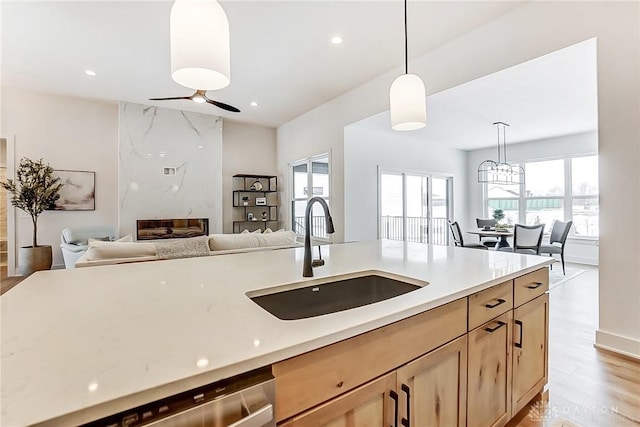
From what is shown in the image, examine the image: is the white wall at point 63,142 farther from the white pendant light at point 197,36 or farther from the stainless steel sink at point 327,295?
the stainless steel sink at point 327,295

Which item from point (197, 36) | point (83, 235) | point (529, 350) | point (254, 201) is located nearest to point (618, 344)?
point (529, 350)

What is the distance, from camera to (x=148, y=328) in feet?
2.64

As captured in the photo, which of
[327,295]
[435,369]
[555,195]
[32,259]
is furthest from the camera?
[555,195]

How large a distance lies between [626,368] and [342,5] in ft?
12.3

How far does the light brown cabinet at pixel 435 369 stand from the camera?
0.79m

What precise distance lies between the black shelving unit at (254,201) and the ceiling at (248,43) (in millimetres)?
2342

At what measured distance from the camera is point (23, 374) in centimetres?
58

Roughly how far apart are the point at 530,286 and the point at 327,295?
3.67 ft

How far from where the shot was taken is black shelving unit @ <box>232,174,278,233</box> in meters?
7.03

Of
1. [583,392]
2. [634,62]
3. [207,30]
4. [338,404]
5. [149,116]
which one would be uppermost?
[149,116]

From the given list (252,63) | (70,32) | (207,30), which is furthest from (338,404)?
(70,32)

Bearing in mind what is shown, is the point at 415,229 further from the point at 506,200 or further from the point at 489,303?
the point at 489,303

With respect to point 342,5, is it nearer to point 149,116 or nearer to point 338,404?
point 338,404

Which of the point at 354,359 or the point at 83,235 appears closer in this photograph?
the point at 354,359
